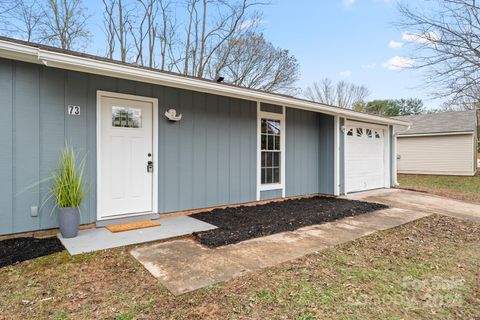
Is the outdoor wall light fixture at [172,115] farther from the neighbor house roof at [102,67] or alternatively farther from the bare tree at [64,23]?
the bare tree at [64,23]

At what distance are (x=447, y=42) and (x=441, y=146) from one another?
803cm

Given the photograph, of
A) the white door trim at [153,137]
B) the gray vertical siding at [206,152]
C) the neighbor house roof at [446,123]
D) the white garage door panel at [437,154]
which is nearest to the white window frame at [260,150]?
the gray vertical siding at [206,152]

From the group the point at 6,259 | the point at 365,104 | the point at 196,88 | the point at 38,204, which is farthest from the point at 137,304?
the point at 365,104

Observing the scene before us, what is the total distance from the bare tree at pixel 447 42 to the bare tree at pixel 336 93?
1346 centimetres

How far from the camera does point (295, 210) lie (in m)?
5.54

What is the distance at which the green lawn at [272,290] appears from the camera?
6.80ft

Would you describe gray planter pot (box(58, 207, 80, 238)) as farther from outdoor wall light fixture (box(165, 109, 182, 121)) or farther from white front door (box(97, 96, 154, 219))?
outdoor wall light fixture (box(165, 109, 182, 121))

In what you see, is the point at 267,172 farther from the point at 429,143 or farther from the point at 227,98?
the point at 429,143

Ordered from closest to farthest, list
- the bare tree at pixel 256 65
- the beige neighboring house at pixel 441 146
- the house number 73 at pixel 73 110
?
the house number 73 at pixel 73 110 → the bare tree at pixel 256 65 → the beige neighboring house at pixel 441 146

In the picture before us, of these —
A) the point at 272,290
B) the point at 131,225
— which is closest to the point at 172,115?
the point at 131,225

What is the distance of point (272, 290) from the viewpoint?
2.39 m

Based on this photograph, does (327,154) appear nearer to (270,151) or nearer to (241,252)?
(270,151)

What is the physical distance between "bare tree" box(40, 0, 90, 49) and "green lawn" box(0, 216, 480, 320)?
10.0 metres

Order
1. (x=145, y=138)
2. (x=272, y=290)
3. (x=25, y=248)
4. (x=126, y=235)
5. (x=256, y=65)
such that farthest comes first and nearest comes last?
1. (x=256, y=65)
2. (x=145, y=138)
3. (x=126, y=235)
4. (x=25, y=248)
5. (x=272, y=290)
